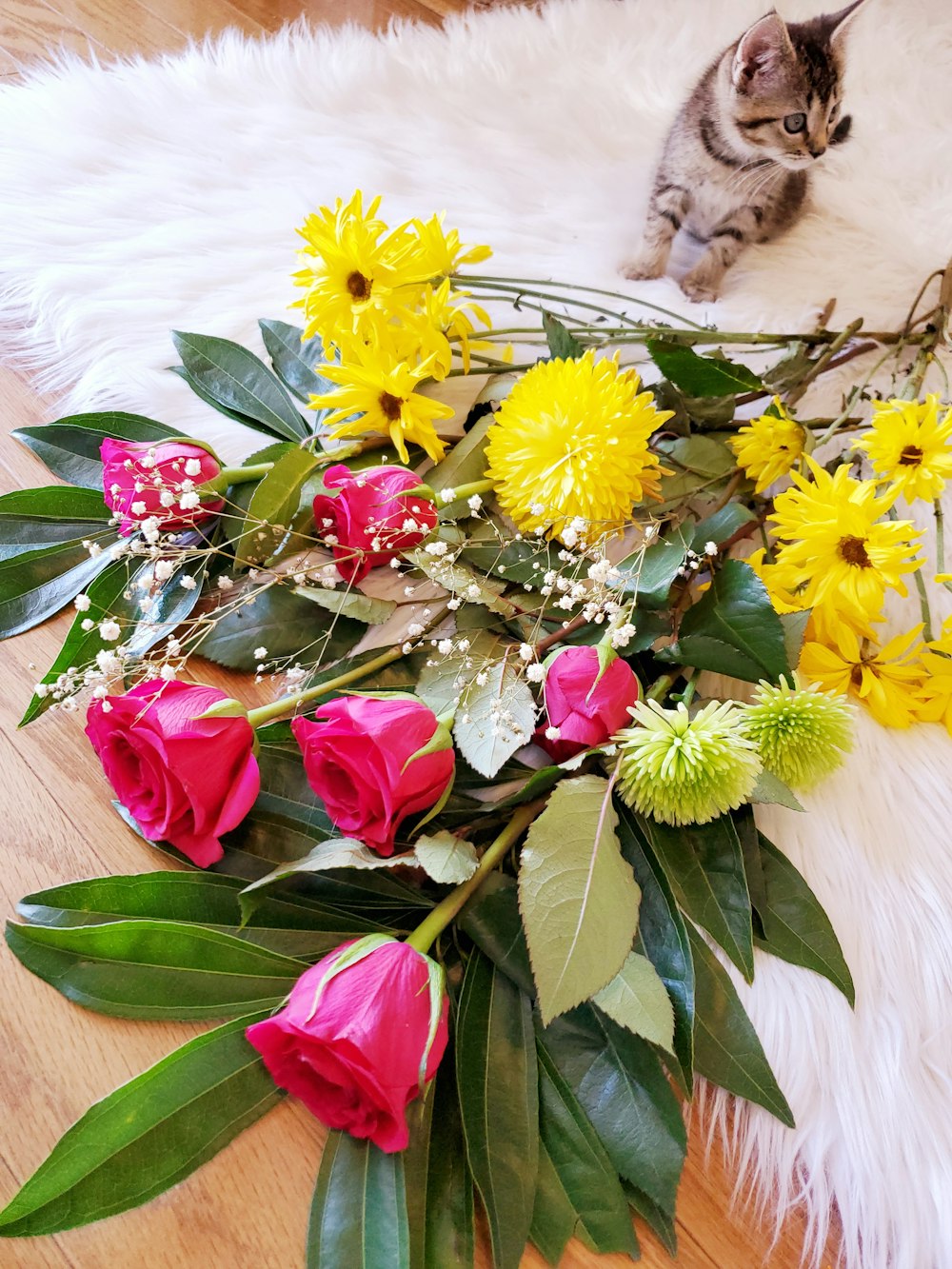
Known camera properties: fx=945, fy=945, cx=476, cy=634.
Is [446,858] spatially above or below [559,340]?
below

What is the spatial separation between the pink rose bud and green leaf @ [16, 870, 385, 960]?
0.15m

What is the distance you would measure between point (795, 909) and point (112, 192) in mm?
842

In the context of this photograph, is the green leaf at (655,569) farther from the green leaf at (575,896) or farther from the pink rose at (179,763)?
the pink rose at (179,763)

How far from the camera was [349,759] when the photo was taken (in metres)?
0.45

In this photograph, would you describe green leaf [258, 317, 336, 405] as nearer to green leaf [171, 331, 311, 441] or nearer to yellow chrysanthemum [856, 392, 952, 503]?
green leaf [171, 331, 311, 441]

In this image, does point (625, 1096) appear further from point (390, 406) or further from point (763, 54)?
point (763, 54)

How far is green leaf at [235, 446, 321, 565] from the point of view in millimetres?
605

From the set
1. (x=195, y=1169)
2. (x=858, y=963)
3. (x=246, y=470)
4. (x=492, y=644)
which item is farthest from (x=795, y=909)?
(x=246, y=470)

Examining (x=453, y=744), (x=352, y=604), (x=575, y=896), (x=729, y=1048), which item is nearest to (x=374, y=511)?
(x=352, y=604)

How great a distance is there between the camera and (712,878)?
20.6 inches

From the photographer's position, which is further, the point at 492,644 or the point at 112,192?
the point at 112,192

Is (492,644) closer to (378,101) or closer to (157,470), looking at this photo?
(157,470)

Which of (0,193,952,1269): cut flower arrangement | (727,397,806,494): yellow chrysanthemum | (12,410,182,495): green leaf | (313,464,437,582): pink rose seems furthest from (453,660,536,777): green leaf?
(12,410,182,495): green leaf

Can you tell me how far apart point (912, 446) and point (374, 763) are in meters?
0.35
